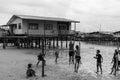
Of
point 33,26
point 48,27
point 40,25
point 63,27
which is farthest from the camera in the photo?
point 63,27

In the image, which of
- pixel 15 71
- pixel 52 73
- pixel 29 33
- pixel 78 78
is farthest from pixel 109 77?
pixel 29 33

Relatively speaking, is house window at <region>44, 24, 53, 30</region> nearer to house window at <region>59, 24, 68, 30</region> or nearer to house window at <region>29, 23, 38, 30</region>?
house window at <region>29, 23, 38, 30</region>

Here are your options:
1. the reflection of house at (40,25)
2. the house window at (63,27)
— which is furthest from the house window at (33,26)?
the house window at (63,27)

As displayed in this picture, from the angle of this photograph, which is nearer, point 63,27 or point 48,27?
point 48,27

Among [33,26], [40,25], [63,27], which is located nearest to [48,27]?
[40,25]

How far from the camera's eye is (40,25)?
2642 centimetres

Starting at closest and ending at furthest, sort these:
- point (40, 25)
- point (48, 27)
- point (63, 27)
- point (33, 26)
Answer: point (33, 26)
point (40, 25)
point (48, 27)
point (63, 27)

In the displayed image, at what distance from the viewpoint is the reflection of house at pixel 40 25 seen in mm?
25297

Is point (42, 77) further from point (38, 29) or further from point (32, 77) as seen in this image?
point (38, 29)

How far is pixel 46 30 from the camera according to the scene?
26734 mm

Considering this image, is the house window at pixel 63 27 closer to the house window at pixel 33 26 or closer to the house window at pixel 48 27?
the house window at pixel 48 27

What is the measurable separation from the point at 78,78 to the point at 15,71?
5060mm

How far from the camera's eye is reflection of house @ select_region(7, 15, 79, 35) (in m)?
25.3

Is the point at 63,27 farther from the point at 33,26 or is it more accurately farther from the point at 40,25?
the point at 33,26
